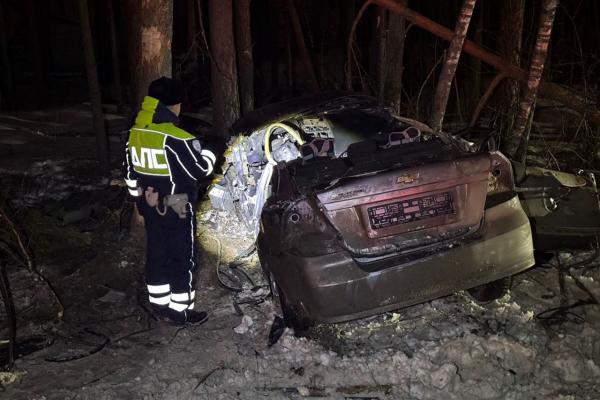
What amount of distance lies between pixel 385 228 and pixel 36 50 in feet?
51.3

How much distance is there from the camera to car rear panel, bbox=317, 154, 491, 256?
3.23 m

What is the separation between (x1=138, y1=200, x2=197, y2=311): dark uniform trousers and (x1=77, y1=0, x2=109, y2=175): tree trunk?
3.66m

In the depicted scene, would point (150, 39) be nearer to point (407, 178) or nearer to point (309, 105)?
point (309, 105)

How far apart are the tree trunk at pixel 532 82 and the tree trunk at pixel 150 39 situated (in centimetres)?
371

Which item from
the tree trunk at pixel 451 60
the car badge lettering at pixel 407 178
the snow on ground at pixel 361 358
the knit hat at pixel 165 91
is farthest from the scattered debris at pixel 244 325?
the tree trunk at pixel 451 60

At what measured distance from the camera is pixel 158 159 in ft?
12.5

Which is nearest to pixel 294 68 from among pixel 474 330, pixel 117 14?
pixel 117 14

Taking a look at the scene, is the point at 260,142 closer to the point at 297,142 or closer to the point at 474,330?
the point at 297,142

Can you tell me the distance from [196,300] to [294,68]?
48.9 ft

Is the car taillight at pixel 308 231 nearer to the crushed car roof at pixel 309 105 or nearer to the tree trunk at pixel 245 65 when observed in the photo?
the crushed car roof at pixel 309 105

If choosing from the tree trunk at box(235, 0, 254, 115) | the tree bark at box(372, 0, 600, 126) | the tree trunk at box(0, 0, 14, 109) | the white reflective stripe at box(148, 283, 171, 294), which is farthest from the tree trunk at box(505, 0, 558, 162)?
the tree trunk at box(0, 0, 14, 109)

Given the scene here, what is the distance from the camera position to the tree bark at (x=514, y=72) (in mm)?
6305

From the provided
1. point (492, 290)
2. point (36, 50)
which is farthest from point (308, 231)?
point (36, 50)

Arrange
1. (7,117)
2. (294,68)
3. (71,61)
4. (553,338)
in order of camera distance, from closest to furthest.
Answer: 1. (553,338)
2. (7,117)
3. (71,61)
4. (294,68)
